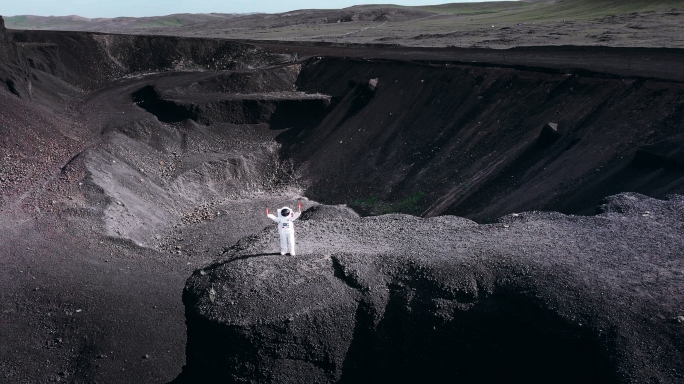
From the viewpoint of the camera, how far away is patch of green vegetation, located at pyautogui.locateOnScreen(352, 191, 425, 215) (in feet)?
75.2

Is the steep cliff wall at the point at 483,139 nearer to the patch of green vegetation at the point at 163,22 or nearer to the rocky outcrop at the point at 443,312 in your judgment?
the rocky outcrop at the point at 443,312

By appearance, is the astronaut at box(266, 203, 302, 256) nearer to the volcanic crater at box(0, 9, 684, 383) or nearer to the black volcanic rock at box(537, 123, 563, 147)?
the volcanic crater at box(0, 9, 684, 383)

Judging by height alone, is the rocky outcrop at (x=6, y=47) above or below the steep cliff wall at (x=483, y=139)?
above

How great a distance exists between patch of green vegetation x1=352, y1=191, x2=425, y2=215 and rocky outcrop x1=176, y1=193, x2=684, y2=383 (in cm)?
1121

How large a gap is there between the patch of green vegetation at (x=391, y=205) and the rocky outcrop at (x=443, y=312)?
11209mm

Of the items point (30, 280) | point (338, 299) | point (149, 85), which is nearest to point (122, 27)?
point (149, 85)

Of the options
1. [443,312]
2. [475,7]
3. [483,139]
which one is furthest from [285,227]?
[475,7]

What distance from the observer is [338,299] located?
34.3ft

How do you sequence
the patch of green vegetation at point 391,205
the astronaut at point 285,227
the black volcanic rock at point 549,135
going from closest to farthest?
the astronaut at point 285,227 < the black volcanic rock at point 549,135 < the patch of green vegetation at point 391,205

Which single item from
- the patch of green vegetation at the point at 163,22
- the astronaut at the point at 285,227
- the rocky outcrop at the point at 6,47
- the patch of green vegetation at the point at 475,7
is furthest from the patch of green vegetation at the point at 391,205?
the patch of green vegetation at the point at 163,22

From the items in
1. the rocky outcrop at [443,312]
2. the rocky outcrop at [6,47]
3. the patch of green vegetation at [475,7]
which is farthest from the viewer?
the patch of green vegetation at [475,7]

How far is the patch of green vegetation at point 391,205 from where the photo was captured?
2292 cm

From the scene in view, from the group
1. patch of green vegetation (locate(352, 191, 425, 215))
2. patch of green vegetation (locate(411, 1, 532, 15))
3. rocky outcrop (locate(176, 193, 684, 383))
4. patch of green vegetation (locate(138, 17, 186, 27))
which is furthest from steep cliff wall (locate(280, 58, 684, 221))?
patch of green vegetation (locate(138, 17, 186, 27))

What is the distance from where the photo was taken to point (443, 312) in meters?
10.2
